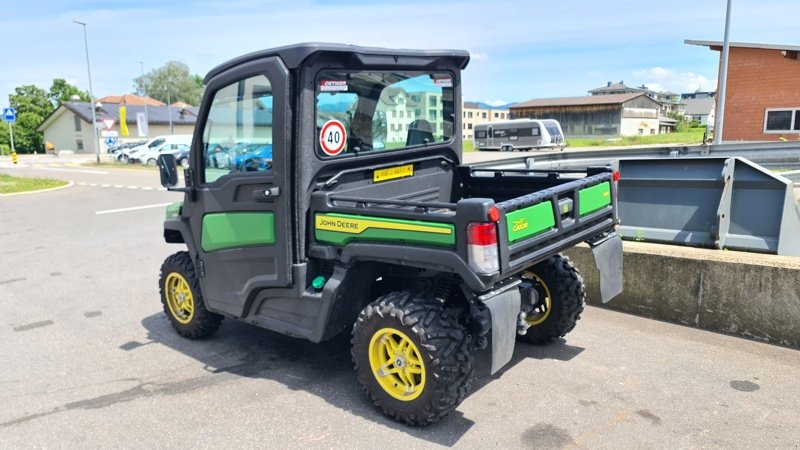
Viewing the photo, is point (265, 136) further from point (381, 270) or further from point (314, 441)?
point (314, 441)

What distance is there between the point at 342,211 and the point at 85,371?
2.46 metres

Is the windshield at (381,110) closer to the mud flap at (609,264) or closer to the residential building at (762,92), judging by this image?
the mud flap at (609,264)

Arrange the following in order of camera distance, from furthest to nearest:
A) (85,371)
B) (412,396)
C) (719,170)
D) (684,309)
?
1. (719,170)
2. (684,309)
3. (85,371)
4. (412,396)

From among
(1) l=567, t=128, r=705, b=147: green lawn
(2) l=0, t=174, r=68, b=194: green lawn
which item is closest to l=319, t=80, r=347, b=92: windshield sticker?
(2) l=0, t=174, r=68, b=194: green lawn

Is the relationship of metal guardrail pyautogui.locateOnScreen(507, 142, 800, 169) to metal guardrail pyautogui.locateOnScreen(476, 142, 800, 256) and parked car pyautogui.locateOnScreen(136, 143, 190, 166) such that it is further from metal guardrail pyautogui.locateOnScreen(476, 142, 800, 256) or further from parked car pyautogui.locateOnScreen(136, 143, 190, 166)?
parked car pyautogui.locateOnScreen(136, 143, 190, 166)

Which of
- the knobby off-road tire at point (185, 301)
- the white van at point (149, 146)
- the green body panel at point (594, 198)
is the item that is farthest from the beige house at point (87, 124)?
the green body panel at point (594, 198)

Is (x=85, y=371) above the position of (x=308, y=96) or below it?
below

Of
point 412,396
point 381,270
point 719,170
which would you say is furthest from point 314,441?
point 719,170

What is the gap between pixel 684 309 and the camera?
191 inches

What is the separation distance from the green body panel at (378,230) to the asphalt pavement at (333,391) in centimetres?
111

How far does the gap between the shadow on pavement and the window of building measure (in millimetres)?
25277

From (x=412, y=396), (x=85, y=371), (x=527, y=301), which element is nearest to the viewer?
(x=412, y=396)

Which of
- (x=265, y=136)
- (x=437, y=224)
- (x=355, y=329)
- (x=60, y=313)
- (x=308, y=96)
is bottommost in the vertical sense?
(x=60, y=313)

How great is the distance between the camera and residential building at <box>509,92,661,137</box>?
62469 millimetres
